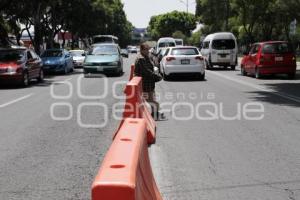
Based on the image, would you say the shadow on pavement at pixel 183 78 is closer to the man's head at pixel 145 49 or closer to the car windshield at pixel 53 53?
the car windshield at pixel 53 53

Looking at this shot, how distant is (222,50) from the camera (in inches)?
1320

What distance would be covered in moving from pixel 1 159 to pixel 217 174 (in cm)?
301

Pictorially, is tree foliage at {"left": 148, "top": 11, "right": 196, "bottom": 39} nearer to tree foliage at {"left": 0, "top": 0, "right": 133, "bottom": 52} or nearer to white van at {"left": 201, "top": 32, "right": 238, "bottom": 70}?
tree foliage at {"left": 0, "top": 0, "right": 133, "bottom": 52}

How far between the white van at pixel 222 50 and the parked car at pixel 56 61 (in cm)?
856

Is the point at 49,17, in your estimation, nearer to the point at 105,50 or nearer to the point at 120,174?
the point at 105,50

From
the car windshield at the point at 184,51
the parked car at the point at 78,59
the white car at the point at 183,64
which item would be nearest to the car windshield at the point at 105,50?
the car windshield at the point at 184,51

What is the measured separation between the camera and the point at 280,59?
24.0 metres

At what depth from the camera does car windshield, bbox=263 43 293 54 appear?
947 inches

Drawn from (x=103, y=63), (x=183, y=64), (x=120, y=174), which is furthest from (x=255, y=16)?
(x=120, y=174)

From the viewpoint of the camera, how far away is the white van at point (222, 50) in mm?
33594

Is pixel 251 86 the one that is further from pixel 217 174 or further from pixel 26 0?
pixel 26 0

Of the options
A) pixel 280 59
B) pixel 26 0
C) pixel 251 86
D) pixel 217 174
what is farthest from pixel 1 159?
pixel 26 0

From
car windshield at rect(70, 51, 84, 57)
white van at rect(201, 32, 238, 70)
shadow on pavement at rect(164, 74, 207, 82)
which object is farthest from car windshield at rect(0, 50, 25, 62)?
car windshield at rect(70, 51, 84, 57)

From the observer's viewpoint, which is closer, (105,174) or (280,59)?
(105,174)
